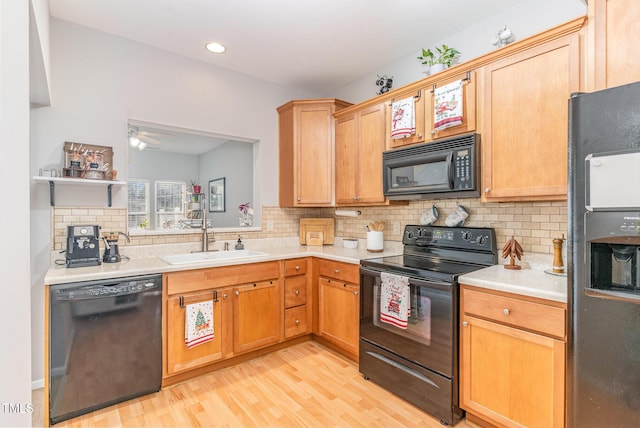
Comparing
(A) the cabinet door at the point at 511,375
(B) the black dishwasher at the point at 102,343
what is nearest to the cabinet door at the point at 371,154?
(A) the cabinet door at the point at 511,375

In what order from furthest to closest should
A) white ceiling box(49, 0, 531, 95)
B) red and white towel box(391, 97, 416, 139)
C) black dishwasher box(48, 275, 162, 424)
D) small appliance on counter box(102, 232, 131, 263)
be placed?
1. red and white towel box(391, 97, 416, 139)
2. small appliance on counter box(102, 232, 131, 263)
3. white ceiling box(49, 0, 531, 95)
4. black dishwasher box(48, 275, 162, 424)

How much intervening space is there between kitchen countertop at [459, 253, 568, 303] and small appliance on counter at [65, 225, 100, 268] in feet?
7.95

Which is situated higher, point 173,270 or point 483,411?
point 173,270

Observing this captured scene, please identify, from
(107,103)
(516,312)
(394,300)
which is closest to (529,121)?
(516,312)

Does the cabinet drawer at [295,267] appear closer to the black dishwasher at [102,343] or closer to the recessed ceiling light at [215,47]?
the black dishwasher at [102,343]

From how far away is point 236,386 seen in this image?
236cm

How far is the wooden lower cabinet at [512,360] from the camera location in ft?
5.10

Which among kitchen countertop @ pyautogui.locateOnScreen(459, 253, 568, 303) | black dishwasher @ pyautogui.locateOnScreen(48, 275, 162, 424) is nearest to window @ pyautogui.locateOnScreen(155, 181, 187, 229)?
black dishwasher @ pyautogui.locateOnScreen(48, 275, 162, 424)

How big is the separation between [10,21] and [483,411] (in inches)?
97.7

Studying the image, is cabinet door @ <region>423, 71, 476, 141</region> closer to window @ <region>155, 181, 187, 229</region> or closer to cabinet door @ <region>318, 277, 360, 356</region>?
cabinet door @ <region>318, 277, 360, 356</region>

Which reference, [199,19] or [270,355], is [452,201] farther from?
[199,19]

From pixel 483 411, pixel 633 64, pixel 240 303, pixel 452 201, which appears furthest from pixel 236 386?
pixel 633 64

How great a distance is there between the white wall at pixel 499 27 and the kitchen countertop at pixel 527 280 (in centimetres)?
153

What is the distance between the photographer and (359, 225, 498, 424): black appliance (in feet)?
6.29
